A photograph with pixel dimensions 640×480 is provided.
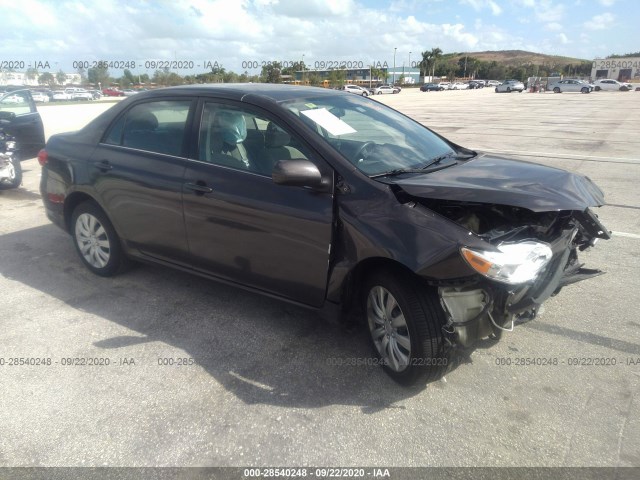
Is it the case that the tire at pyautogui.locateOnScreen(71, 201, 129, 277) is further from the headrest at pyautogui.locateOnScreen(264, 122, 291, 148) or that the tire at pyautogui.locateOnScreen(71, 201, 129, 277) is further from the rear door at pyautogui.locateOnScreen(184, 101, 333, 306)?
the headrest at pyautogui.locateOnScreen(264, 122, 291, 148)

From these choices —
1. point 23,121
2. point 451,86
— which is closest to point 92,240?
point 23,121

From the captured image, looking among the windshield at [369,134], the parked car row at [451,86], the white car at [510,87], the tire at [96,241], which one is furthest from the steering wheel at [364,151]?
the parked car row at [451,86]

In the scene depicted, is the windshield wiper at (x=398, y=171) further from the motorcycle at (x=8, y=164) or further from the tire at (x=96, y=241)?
the motorcycle at (x=8, y=164)

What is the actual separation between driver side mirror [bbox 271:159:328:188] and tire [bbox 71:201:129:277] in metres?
2.10

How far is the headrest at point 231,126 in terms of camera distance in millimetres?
3605

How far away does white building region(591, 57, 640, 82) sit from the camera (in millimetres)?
Result: 103938

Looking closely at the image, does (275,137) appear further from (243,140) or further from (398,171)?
(398,171)

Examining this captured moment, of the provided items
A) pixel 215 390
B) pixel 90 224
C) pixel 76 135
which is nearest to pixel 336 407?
pixel 215 390

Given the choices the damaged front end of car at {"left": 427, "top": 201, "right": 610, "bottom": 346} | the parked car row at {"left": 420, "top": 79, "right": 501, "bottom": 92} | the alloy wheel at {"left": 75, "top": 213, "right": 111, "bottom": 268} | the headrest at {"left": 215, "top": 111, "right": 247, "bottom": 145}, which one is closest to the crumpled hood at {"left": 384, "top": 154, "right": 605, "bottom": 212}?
the damaged front end of car at {"left": 427, "top": 201, "right": 610, "bottom": 346}

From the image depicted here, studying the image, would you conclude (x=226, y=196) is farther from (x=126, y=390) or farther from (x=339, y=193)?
(x=126, y=390)

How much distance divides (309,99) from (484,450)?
2.58 metres

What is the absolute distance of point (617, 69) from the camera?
108m

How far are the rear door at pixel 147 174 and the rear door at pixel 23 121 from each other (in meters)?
6.61

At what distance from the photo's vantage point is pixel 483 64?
139m
